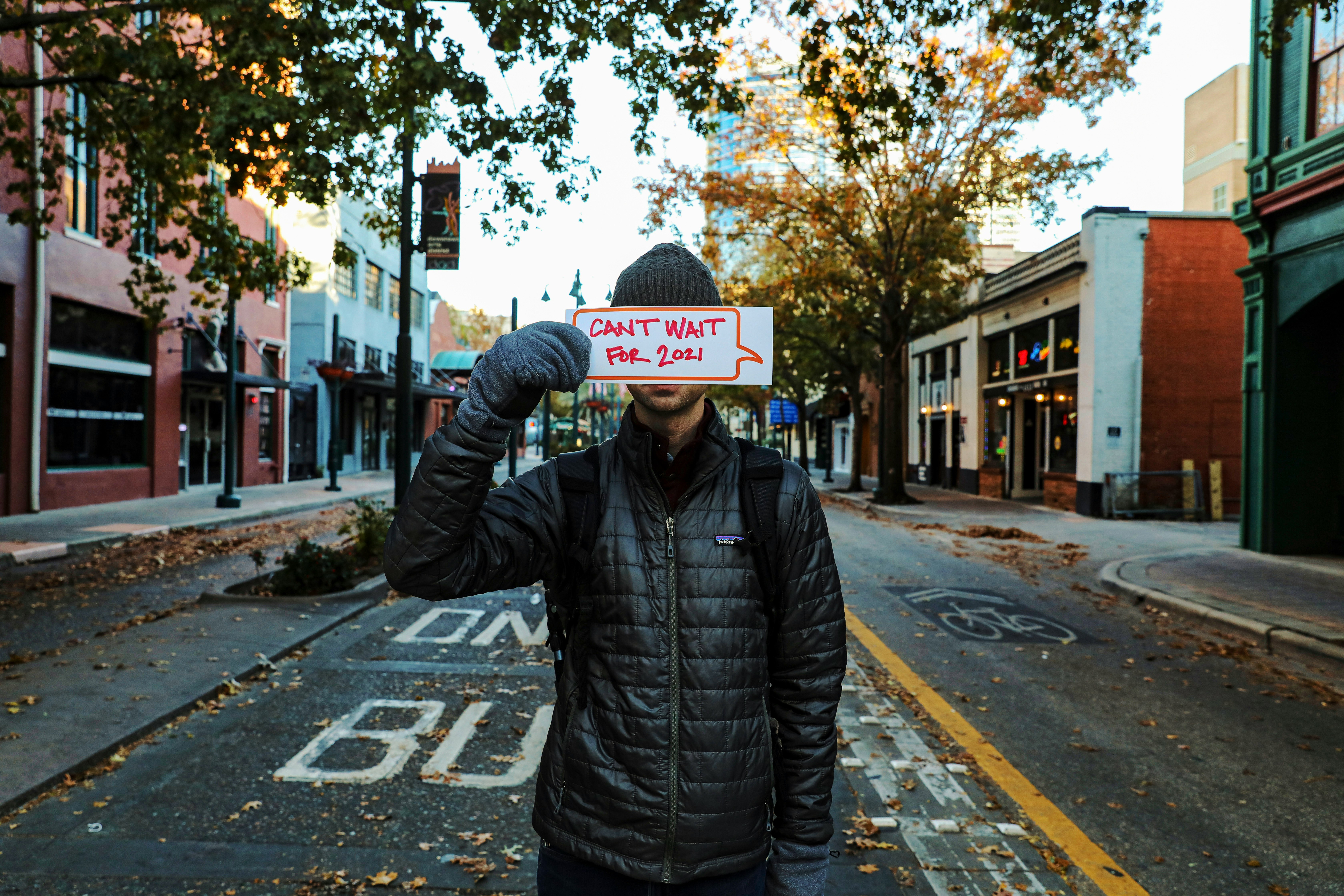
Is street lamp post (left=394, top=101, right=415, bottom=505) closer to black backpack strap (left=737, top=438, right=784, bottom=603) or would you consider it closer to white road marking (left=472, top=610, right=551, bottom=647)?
white road marking (left=472, top=610, right=551, bottom=647)

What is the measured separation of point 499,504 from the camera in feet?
6.63

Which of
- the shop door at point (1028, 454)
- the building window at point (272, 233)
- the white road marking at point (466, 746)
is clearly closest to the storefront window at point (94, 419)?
the building window at point (272, 233)

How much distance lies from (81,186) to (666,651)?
20037 mm

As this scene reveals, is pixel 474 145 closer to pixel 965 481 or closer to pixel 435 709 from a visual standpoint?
pixel 435 709

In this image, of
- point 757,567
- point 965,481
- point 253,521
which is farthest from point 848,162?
point 965,481

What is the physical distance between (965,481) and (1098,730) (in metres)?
25.0

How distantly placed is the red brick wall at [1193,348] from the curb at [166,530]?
16535mm

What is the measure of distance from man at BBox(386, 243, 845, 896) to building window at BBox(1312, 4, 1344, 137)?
43.0 feet

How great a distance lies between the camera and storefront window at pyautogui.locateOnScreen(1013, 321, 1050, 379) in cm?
2300

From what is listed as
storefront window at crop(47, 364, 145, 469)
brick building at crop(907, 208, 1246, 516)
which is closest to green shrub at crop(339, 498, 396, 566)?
storefront window at crop(47, 364, 145, 469)

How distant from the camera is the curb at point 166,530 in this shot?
35.4ft

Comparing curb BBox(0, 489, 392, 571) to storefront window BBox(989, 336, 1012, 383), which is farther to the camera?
storefront window BBox(989, 336, 1012, 383)

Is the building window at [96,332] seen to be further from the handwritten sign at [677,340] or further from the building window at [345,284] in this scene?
the handwritten sign at [677,340]

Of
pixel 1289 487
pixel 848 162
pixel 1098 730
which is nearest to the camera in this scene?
pixel 1098 730
